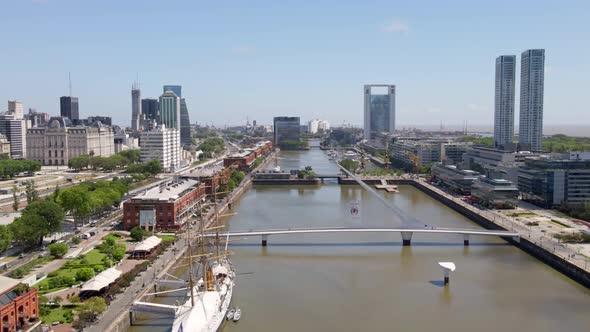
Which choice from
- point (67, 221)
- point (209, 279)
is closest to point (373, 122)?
point (67, 221)

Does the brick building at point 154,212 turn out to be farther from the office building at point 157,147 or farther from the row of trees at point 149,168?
the office building at point 157,147

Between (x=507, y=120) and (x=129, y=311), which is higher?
(x=507, y=120)

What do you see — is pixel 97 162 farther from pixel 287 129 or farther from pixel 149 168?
pixel 287 129

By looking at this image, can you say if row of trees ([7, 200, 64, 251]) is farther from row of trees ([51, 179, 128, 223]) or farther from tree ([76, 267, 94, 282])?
tree ([76, 267, 94, 282])

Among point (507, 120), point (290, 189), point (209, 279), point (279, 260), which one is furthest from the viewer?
point (507, 120)

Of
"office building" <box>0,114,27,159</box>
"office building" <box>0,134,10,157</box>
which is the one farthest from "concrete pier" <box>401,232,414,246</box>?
"office building" <box>0,114,27,159</box>

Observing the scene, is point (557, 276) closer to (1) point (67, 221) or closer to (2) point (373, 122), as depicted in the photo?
(1) point (67, 221)
